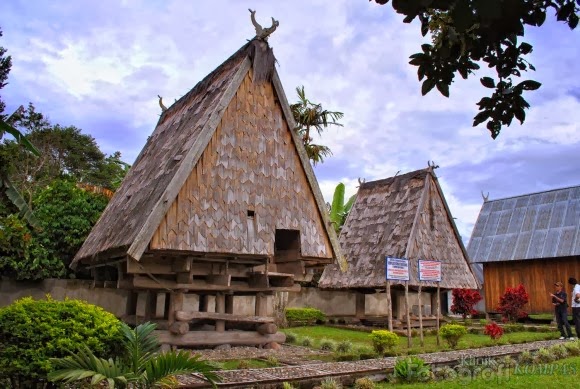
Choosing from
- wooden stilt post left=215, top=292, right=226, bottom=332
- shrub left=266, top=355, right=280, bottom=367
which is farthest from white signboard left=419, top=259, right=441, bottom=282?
shrub left=266, top=355, right=280, bottom=367

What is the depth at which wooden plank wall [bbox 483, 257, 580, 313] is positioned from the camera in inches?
863

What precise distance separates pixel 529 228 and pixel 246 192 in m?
17.1

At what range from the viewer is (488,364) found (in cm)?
926

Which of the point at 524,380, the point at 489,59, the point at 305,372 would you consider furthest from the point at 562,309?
the point at 489,59

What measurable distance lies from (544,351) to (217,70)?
9.60 meters

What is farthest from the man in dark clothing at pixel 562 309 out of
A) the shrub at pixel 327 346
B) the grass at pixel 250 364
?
the grass at pixel 250 364

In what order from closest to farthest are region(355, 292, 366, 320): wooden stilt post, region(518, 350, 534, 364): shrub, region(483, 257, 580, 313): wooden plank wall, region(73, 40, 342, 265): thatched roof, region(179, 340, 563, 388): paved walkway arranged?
region(179, 340, 563, 388): paved walkway → region(73, 40, 342, 265): thatched roof → region(518, 350, 534, 364): shrub → region(355, 292, 366, 320): wooden stilt post → region(483, 257, 580, 313): wooden plank wall

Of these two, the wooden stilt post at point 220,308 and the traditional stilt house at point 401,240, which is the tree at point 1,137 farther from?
the traditional stilt house at point 401,240

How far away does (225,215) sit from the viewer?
35.7ft

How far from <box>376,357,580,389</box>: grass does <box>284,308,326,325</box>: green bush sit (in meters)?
10.7

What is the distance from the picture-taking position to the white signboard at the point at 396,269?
12.3 m

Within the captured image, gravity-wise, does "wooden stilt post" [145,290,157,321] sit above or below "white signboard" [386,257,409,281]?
below

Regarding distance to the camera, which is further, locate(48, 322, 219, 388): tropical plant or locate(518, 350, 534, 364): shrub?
locate(518, 350, 534, 364): shrub

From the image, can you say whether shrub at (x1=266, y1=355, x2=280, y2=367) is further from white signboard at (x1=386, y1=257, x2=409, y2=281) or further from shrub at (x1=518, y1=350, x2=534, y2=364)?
shrub at (x1=518, y1=350, x2=534, y2=364)
